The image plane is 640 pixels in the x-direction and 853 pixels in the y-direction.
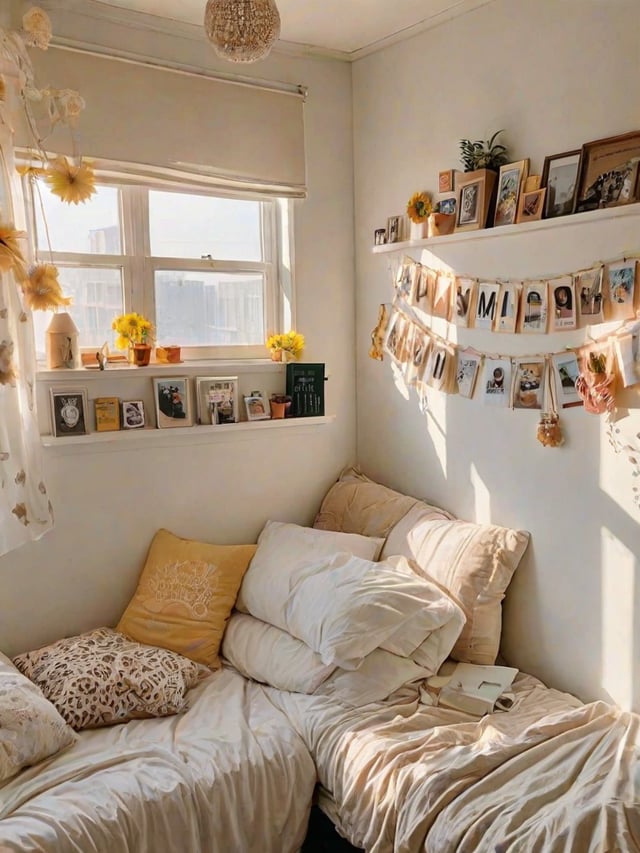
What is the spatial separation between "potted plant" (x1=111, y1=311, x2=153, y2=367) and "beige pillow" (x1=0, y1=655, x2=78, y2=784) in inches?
42.7

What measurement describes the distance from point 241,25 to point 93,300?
44.9 inches

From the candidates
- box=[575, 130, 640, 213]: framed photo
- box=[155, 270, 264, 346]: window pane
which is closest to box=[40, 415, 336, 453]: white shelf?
box=[155, 270, 264, 346]: window pane

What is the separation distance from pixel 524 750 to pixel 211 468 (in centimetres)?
145

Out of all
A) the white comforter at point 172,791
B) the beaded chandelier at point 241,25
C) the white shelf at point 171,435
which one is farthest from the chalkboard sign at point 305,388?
the beaded chandelier at point 241,25

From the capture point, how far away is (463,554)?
7.93 feet

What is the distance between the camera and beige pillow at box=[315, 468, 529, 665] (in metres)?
2.36

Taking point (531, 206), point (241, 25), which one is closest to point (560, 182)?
point (531, 206)

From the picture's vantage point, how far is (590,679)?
2.21m

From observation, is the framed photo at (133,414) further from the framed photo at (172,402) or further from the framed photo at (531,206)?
the framed photo at (531,206)

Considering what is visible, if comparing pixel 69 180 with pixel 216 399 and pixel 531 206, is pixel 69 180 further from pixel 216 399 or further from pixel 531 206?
pixel 531 206

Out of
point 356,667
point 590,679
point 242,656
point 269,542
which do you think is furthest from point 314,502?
point 590,679

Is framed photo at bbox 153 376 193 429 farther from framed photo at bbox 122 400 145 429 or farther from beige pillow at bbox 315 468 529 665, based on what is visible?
beige pillow at bbox 315 468 529 665

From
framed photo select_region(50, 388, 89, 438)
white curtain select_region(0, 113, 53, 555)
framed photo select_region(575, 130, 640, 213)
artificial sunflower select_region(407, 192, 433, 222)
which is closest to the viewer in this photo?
framed photo select_region(575, 130, 640, 213)

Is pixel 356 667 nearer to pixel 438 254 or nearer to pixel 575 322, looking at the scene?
pixel 575 322
